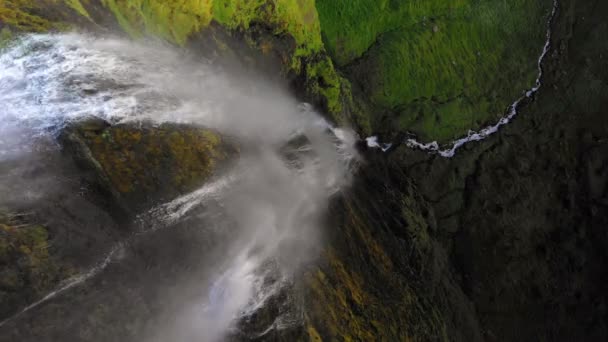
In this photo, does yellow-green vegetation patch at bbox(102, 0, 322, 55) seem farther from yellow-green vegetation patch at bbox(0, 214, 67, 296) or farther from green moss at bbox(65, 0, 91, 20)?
yellow-green vegetation patch at bbox(0, 214, 67, 296)

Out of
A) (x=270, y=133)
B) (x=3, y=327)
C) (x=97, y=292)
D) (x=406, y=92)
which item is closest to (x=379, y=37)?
(x=406, y=92)

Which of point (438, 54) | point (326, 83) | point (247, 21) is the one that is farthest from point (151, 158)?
point (438, 54)

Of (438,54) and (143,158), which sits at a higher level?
(438,54)

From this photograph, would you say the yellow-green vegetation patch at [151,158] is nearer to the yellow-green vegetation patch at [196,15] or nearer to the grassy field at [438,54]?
the yellow-green vegetation patch at [196,15]

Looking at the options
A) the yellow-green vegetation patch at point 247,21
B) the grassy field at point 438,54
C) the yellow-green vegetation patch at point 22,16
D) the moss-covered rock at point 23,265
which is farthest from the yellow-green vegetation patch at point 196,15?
the moss-covered rock at point 23,265

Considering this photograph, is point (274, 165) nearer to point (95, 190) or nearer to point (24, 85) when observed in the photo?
point (95, 190)

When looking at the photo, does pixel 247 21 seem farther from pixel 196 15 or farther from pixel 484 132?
pixel 484 132
